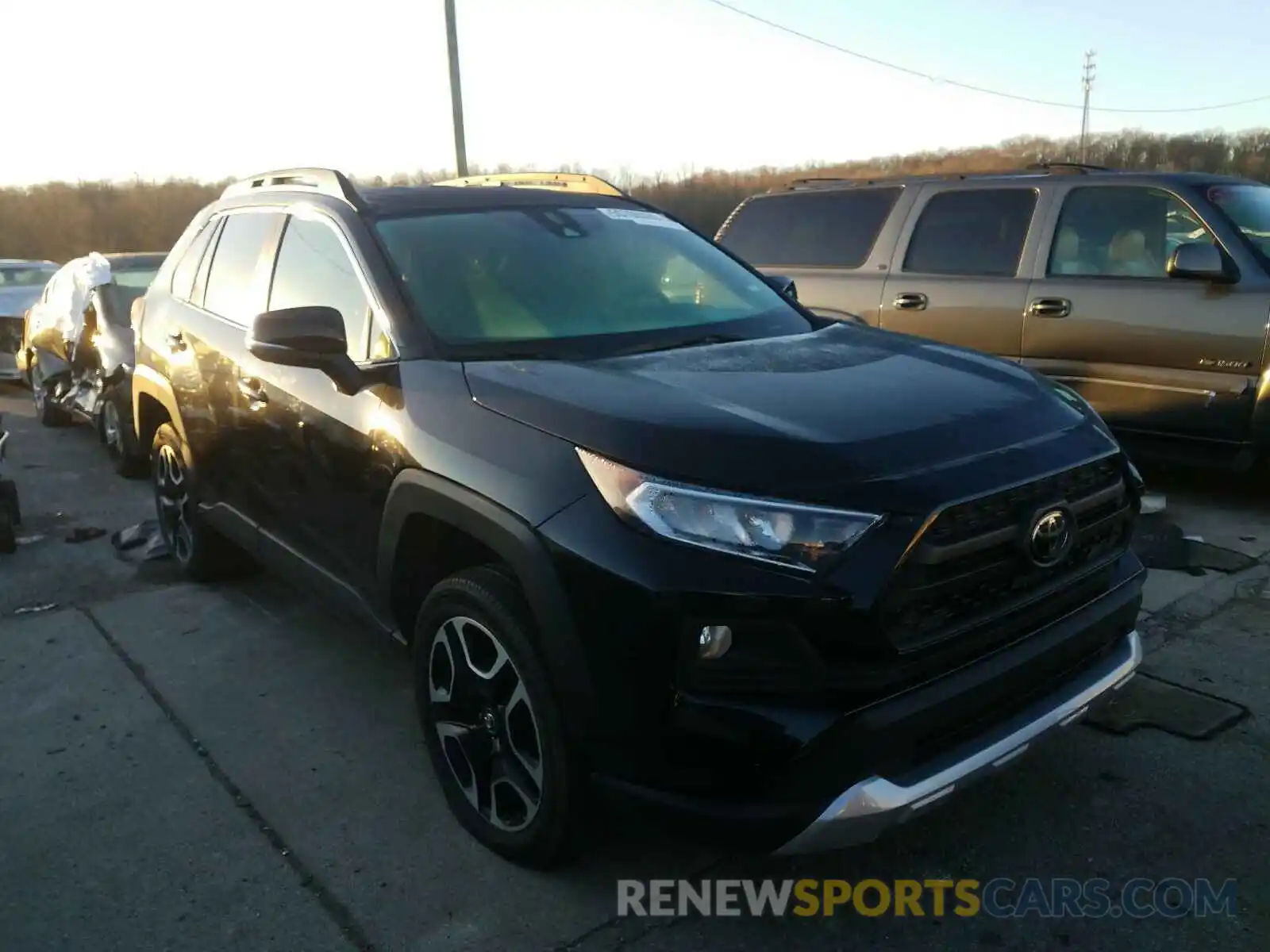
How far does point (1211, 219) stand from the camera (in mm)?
5582

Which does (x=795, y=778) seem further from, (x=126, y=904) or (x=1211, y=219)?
(x=1211, y=219)

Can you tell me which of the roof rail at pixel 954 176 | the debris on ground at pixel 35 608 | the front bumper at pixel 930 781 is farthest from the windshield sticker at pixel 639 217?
the roof rail at pixel 954 176

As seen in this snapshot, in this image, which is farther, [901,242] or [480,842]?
[901,242]

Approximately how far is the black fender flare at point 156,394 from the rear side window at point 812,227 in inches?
144

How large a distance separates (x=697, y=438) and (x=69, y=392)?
26.3 feet

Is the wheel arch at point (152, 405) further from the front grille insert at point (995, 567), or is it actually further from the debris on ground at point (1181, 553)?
the debris on ground at point (1181, 553)

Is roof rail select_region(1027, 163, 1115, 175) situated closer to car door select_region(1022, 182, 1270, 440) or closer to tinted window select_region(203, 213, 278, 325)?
car door select_region(1022, 182, 1270, 440)

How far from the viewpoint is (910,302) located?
6750mm

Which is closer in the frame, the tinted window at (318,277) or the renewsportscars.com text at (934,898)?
the renewsportscars.com text at (934,898)

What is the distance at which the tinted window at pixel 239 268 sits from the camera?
160 inches

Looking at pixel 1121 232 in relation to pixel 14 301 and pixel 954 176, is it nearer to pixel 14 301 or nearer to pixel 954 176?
pixel 954 176

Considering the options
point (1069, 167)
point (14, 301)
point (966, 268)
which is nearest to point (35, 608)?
point (966, 268)

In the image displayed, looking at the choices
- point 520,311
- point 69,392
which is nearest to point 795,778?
point 520,311

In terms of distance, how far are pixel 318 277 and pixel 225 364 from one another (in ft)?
2.48
